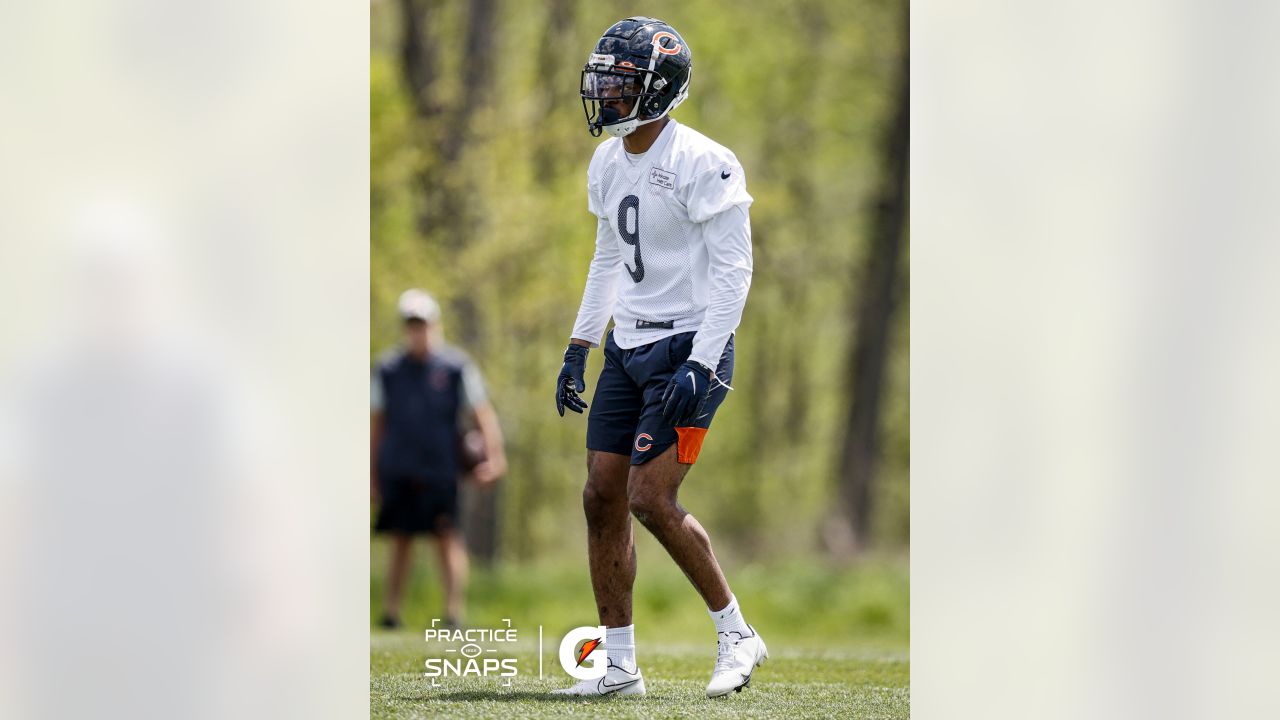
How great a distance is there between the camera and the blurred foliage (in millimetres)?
9156

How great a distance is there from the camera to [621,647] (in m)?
4.75

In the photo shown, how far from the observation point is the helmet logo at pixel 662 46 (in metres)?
4.70

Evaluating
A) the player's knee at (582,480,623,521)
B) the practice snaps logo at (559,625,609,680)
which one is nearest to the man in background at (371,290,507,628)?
the practice snaps logo at (559,625,609,680)

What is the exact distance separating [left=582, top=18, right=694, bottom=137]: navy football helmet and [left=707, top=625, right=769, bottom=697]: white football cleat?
5.88 feet

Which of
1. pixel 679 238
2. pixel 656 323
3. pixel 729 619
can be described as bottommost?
pixel 729 619

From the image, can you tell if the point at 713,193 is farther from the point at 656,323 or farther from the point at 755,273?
the point at 755,273

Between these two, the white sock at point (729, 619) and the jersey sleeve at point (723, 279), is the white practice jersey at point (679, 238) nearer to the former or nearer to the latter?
the jersey sleeve at point (723, 279)

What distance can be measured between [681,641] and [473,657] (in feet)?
10.1

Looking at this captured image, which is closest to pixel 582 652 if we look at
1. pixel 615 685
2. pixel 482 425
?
pixel 615 685

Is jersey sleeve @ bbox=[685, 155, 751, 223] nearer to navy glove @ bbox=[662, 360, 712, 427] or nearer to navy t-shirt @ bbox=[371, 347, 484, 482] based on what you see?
navy glove @ bbox=[662, 360, 712, 427]

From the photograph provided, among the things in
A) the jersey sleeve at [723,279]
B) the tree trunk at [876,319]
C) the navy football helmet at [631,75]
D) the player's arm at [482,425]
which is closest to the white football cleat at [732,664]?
the jersey sleeve at [723,279]

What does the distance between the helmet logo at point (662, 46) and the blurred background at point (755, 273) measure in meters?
2.96
